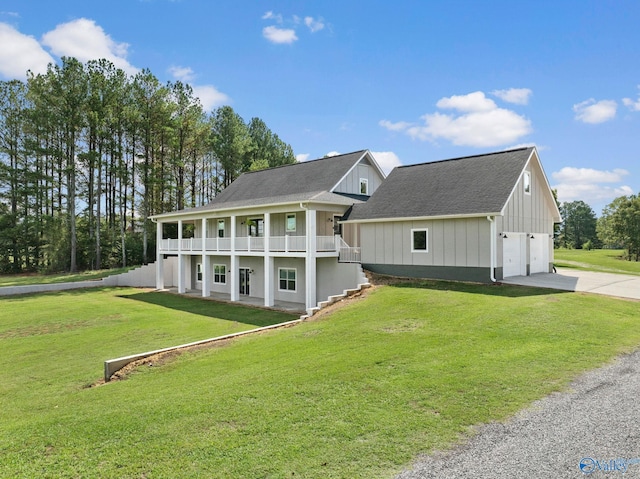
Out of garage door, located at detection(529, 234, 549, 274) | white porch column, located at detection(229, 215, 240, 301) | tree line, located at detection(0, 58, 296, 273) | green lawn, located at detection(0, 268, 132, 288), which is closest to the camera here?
garage door, located at detection(529, 234, 549, 274)

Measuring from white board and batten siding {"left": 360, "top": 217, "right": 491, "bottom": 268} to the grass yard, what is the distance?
2915 millimetres

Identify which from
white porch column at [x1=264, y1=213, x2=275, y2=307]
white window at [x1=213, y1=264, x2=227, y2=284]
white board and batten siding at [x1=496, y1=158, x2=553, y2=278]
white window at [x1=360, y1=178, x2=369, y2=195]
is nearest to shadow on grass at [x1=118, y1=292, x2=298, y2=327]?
white porch column at [x1=264, y1=213, x2=275, y2=307]

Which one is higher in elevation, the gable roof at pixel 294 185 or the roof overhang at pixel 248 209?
the gable roof at pixel 294 185

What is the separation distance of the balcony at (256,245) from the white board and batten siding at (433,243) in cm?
177

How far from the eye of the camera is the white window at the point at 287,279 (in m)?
21.8

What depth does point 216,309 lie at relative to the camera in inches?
780

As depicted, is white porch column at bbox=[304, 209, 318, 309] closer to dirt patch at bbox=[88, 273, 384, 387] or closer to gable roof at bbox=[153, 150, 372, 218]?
gable roof at bbox=[153, 150, 372, 218]

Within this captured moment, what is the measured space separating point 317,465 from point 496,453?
2036mm

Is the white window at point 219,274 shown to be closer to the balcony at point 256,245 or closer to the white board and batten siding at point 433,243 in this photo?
the balcony at point 256,245

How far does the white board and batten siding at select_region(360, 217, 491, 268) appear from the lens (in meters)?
16.1

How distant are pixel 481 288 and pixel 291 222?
1101cm

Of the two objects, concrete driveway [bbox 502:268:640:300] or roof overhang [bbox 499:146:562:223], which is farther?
roof overhang [bbox 499:146:562:223]

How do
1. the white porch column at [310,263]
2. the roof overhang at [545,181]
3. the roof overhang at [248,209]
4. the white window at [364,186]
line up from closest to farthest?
the roof overhang at [545,181] → the white porch column at [310,263] → the roof overhang at [248,209] → the white window at [364,186]

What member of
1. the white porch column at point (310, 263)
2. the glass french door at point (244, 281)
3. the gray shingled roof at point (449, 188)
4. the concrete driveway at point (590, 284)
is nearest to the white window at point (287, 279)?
the glass french door at point (244, 281)
